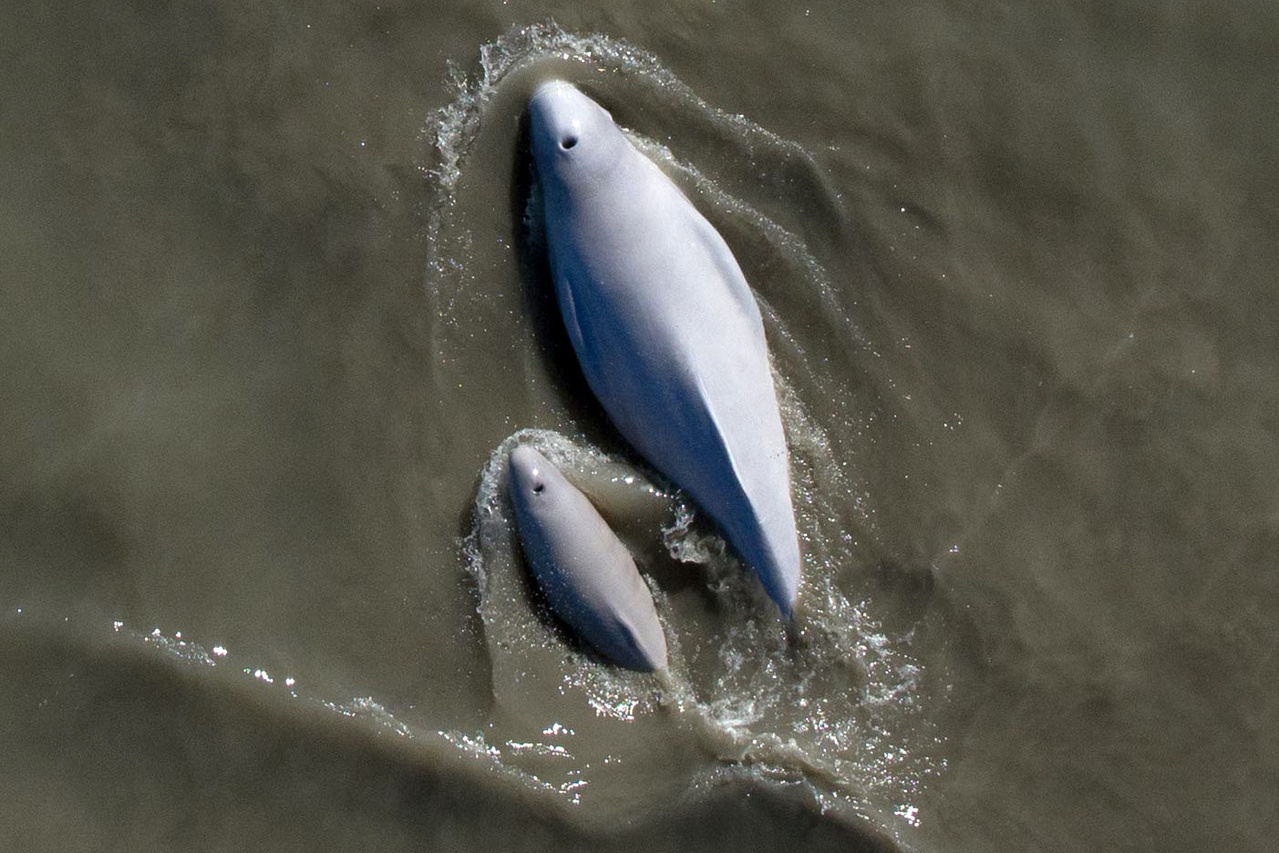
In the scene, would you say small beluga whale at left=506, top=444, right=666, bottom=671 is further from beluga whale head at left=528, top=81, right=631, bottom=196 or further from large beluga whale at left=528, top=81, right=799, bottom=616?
beluga whale head at left=528, top=81, right=631, bottom=196

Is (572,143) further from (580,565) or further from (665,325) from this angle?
(580,565)

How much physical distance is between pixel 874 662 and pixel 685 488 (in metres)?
1.35

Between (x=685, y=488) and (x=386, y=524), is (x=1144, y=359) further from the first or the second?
(x=386, y=524)

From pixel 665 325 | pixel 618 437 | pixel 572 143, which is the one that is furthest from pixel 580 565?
pixel 572 143

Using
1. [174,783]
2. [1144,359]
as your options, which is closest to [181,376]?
[174,783]

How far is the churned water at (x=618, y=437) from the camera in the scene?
5324mm

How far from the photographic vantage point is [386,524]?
543cm

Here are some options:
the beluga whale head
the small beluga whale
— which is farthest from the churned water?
the beluga whale head

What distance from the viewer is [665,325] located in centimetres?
512

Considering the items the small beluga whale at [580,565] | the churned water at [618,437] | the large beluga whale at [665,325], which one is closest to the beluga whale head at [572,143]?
the large beluga whale at [665,325]

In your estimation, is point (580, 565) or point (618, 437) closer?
point (580, 565)

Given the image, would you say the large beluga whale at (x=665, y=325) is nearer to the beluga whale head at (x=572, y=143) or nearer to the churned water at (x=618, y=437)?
the beluga whale head at (x=572, y=143)

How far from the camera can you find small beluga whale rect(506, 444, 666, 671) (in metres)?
5.18

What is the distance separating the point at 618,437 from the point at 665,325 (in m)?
0.73
